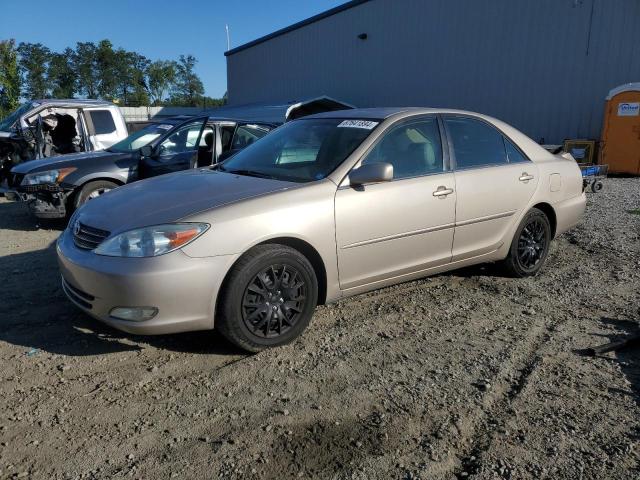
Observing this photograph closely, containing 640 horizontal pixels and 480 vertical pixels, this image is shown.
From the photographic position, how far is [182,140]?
8.00m

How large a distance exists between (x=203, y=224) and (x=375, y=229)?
50.0 inches

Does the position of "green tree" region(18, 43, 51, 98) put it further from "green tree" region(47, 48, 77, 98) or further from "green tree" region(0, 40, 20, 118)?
"green tree" region(0, 40, 20, 118)

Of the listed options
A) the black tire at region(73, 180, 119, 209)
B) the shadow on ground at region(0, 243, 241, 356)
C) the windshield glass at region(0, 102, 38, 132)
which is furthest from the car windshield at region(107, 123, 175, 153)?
the windshield glass at region(0, 102, 38, 132)

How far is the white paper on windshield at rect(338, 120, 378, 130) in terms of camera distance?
162 inches

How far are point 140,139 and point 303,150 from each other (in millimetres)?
4964

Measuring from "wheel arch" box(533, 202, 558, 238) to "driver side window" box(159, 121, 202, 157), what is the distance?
4.88 metres

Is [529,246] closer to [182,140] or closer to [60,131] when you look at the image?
[182,140]

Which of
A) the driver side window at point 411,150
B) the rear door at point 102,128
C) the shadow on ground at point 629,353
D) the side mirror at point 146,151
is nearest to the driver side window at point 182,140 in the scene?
the side mirror at point 146,151

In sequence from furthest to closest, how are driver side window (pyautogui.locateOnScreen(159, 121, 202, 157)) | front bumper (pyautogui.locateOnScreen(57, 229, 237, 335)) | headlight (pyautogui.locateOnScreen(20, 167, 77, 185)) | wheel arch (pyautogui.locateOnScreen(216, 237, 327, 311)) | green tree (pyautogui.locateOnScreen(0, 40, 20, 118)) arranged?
green tree (pyautogui.locateOnScreen(0, 40, 20, 118)) → driver side window (pyautogui.locateOnScreen(159, 121, 202, 157)) → headlight (pyautogui.locateOnScreen(20, 167, 77, 185)) → wheel arch (pyautogui.locateOnScreen(216, 237, 327, 311)) → front bumper (pyautogui.locateOnScreen(57, 229, 237, 335))

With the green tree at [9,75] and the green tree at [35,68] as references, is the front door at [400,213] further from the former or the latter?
the green tree at [35,68]

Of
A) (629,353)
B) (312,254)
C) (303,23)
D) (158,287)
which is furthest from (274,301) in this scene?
(303,23)

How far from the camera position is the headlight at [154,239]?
10.3ft

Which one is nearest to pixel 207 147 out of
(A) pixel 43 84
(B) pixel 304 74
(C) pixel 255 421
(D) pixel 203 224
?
(D) pixel 203 224

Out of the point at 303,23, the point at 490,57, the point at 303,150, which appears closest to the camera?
the point at 303,150
